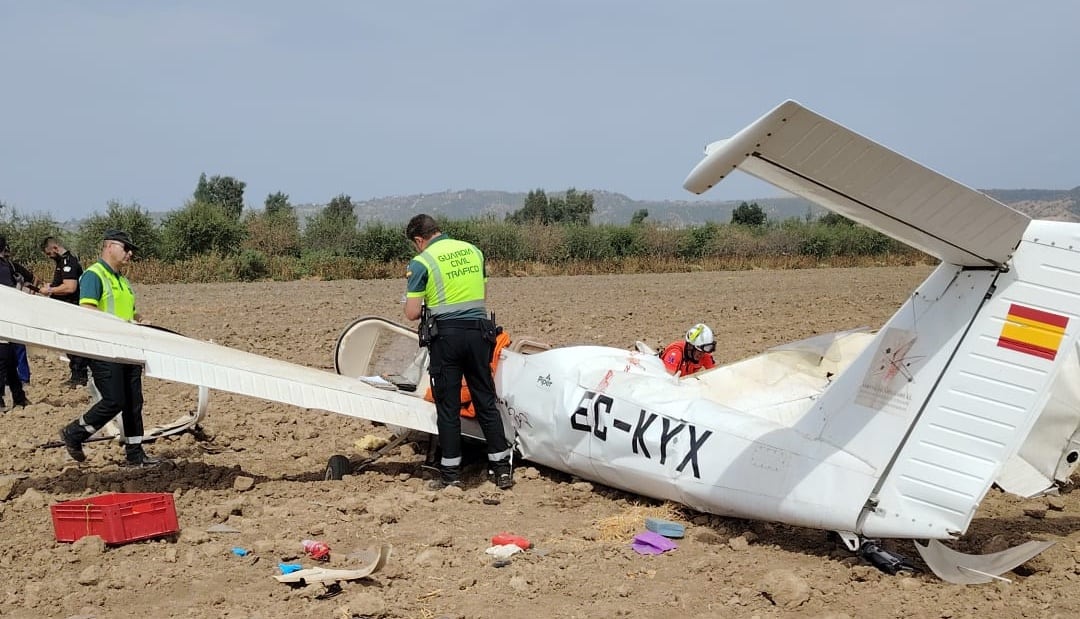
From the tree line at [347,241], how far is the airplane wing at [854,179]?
32.4 metres

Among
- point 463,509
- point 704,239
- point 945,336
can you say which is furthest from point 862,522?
point 704,239

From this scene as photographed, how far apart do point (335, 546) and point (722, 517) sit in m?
2.40

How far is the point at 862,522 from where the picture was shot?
4.57 metres

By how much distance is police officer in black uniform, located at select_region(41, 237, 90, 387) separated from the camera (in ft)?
33.8

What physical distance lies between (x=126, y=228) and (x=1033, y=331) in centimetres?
3876

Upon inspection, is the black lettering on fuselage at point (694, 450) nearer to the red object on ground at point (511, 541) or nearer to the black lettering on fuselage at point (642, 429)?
the black lettering on fuselage at point (642, 429)

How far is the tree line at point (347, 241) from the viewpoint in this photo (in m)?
35.5

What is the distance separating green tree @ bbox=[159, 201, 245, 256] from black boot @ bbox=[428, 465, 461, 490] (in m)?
33.9

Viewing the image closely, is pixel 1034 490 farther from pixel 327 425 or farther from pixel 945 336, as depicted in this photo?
pixel 327 425

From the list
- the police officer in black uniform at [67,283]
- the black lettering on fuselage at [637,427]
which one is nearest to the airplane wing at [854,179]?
the black lettering on fuselage at [637,427]

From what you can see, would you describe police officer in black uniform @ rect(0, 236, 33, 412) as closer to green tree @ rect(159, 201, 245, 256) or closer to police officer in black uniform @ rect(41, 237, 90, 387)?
police officer in black uniform @ rect(41, 237, 90, 387)

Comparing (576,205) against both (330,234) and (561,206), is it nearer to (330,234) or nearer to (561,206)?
(561,206)

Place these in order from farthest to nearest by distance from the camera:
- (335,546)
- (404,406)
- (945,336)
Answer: (404,406) → (335,546) → (945,336)

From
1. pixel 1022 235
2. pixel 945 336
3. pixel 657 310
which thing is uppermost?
pixel 1022 235
